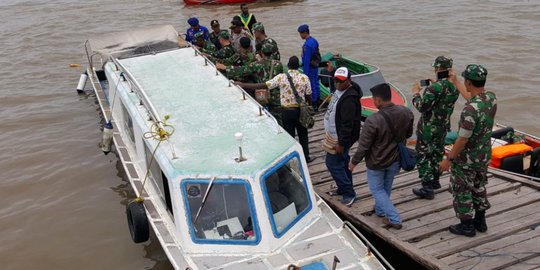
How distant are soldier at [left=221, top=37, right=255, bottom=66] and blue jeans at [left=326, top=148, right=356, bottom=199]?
2.92m

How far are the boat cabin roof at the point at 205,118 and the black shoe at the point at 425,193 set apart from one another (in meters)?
2.10

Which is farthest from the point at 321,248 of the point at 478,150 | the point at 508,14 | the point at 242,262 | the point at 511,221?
the point at 508,14

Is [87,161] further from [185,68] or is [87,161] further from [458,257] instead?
Answer: [458,257]

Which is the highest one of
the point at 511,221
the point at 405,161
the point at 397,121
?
the point at 397,121

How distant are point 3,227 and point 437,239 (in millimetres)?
7506

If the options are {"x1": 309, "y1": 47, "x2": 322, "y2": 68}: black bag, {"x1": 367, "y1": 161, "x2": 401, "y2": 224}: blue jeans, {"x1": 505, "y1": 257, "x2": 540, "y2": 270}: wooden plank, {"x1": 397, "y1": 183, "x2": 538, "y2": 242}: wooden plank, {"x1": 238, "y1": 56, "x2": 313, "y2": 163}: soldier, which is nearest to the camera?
{"x1": 505, "y1": 257, "x2": 540, "y2": 270}: wooden plank

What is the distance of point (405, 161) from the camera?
19.8 feet

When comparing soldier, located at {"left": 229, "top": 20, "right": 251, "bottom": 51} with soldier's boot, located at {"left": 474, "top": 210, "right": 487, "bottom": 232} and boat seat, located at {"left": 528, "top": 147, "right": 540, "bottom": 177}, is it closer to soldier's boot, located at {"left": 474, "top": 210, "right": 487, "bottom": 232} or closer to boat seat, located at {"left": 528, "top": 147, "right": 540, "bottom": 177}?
boat seat, located at {"left": 528, "top": 147, "right": 540, "bottom": 177}

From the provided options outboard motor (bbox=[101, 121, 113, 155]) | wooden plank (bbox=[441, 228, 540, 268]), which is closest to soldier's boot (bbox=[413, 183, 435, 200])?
wooden plank (bbox=[441, 228, 540, 268])

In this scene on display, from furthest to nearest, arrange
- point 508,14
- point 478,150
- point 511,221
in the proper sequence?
point 508,14
point 511,221
point 478,150

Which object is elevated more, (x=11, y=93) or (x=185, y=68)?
(x=185, y=68)

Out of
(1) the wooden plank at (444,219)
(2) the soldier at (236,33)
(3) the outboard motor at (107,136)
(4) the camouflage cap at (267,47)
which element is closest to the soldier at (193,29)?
(2) the soldier at (236,33)

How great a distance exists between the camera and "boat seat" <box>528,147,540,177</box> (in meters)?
8.48

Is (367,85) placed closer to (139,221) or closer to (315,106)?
(315,106)
